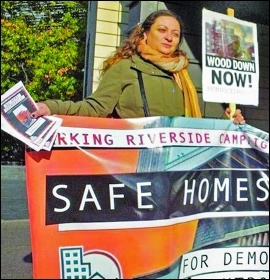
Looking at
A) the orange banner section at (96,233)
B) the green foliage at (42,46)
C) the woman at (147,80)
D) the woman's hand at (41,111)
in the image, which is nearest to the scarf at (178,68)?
the woman at (147,80)

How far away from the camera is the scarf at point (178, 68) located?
2879 millimetres

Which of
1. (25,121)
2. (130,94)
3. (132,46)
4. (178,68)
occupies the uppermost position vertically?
(132,46)

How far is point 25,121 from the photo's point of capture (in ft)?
7.79

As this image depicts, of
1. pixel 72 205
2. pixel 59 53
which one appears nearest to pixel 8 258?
pixel 59 53

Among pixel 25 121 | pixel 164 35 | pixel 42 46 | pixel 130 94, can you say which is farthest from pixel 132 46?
pixel 42 46

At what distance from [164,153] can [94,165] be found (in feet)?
1.25

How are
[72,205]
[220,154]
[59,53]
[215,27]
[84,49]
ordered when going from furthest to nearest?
[84,49] → [59,53] → [215,27] → [220,154] → [72,205]

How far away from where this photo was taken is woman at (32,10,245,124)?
2.79 meters

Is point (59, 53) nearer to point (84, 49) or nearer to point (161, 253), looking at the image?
point (84, 49)

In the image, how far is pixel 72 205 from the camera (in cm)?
250

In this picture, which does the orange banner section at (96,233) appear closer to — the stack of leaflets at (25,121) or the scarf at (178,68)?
the stack of leaflets at (25,121)

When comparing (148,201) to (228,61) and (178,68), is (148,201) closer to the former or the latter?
(178,68)

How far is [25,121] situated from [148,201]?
0.74 metres

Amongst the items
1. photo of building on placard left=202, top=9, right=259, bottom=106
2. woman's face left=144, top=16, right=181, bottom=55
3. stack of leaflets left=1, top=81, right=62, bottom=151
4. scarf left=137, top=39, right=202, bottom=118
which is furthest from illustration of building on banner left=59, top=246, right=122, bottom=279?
Answer: photo of building on placard left=202, top=9, right=259, bottom=106
